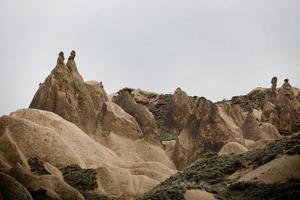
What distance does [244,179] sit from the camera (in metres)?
36.0

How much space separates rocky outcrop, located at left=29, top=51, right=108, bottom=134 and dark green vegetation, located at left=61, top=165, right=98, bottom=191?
1256 centimetres

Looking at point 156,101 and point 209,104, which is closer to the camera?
point 209,104

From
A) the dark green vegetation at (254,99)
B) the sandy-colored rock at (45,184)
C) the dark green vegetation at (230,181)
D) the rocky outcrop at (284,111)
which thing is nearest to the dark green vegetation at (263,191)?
the dark green vegetation at (230,181)

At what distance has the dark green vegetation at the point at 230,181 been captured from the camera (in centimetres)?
3247

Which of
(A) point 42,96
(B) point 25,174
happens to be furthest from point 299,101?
(B) point 25,174

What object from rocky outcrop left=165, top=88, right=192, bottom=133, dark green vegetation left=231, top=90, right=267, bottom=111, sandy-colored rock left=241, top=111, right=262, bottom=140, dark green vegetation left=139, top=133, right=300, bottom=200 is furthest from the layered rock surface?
dark green vegetation left=231, top=90, right=267, bottom=111

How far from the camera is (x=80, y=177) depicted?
144 feet

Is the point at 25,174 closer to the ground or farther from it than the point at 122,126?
closer to the ground

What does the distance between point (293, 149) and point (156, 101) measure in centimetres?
5793

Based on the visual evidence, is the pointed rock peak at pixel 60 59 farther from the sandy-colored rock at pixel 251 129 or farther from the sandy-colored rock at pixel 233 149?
the sandy-colored rock at pixel 251 129

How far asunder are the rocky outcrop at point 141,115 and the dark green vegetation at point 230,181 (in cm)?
1915

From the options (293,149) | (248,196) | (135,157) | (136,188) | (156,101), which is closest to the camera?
(248,196)

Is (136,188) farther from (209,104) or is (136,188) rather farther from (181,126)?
(181,126)

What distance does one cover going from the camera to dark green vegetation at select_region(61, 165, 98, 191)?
43406 mm
